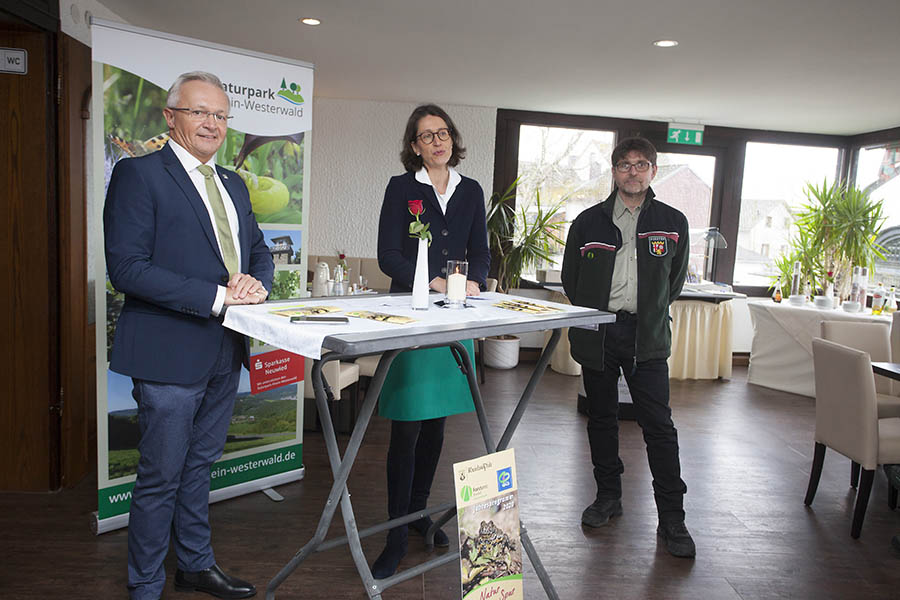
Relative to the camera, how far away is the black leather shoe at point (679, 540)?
2637 mm

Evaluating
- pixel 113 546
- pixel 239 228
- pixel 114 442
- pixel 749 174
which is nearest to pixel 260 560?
pixel 113 546

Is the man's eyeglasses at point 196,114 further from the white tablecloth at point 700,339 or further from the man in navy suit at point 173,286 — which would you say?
the white tablecloth at point 700,339

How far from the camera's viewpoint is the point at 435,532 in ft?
8.35

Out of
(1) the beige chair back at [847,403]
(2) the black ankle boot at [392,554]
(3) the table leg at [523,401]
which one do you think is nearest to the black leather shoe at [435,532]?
(2) the black ankle boot at [392,554]

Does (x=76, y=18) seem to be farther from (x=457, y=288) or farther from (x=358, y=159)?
(x=358, y=159)

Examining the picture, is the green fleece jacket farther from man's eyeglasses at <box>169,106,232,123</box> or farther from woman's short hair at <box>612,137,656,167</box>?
man's eyeglasses at <box>169,106,232,123</box>

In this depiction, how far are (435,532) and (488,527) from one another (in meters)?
0.79

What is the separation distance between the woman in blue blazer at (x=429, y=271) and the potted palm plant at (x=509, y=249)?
3.72 m

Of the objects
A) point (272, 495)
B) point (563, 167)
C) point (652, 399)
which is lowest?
point (272, 495)

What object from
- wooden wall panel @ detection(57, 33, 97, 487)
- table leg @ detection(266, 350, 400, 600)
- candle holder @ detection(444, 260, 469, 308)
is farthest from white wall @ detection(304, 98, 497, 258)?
table leg @ detection(266, 350, 400, 600)

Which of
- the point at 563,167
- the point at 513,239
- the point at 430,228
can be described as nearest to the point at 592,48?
the point at 513,239

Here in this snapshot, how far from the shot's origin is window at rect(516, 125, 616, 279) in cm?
681

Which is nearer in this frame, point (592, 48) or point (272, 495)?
point (272, 495)

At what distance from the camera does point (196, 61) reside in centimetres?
259
